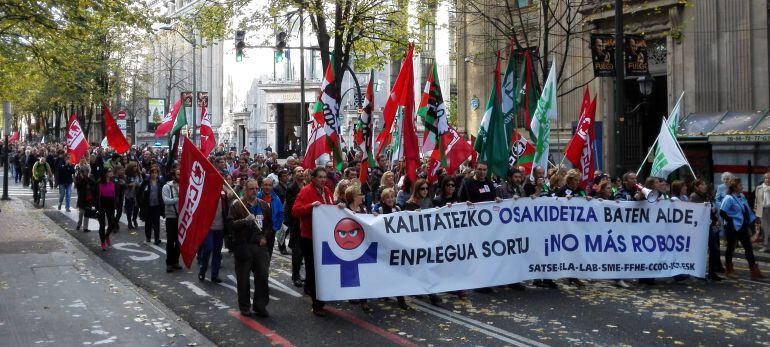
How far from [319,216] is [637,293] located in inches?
178

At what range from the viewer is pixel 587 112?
14.7 m

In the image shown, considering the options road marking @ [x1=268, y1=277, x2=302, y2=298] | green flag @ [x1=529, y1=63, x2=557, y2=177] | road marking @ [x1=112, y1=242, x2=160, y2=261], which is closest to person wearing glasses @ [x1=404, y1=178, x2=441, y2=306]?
road marking @ [x1=268, y1=277, x2=302, y2=298]

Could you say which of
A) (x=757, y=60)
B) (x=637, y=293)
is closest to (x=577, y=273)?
(x=637, y=293)

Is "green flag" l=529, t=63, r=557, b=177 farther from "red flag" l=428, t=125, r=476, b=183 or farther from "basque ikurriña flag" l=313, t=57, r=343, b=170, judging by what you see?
"basque ikurriña flag" l=313, t=57, r=343, b=170

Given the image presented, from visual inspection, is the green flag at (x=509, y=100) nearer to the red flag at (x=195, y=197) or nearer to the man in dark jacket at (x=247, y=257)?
the man in dark jacket at (x=247, y=257)

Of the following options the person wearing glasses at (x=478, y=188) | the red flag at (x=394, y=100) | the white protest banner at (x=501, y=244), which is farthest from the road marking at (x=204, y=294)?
the red flag at (x=394, y=100)

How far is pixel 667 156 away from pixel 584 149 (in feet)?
4.86

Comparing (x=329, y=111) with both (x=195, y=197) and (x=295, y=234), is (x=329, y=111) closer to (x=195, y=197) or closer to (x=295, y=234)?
(x=295, y=234)

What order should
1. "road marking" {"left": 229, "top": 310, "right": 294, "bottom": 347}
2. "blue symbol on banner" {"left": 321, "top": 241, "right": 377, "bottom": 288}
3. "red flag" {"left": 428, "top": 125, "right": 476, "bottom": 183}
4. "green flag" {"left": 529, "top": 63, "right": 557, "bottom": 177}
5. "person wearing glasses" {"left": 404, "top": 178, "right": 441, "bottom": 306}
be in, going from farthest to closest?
"green flag" {"left": 529, "top": 63, "right": 557, "bottom": 177} → "red flag" {"left": 428, "top": 125, "right": 476, "bottom": 183} → "person wearing glasses" {"left": 404, "top": 178, "right": 441, "bottom": 306} → "blue symbol on banner" {"left": 321, "top": 241, "right": 377, "bottom": 288} → "road marking" {"left": 229, "top": 310, "right": 294, "bottom": 347}

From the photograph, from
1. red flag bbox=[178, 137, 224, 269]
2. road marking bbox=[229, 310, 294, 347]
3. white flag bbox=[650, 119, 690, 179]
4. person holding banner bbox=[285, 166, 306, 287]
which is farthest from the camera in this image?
white flag bbox=[650, 119, 690, 179]

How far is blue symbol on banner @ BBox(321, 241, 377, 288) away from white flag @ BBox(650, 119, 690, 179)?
20.5 ft

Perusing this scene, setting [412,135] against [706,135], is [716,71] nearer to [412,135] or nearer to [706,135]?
[706,135]

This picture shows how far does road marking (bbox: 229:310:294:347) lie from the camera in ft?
26.7

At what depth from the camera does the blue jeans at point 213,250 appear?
11761 millimetres
